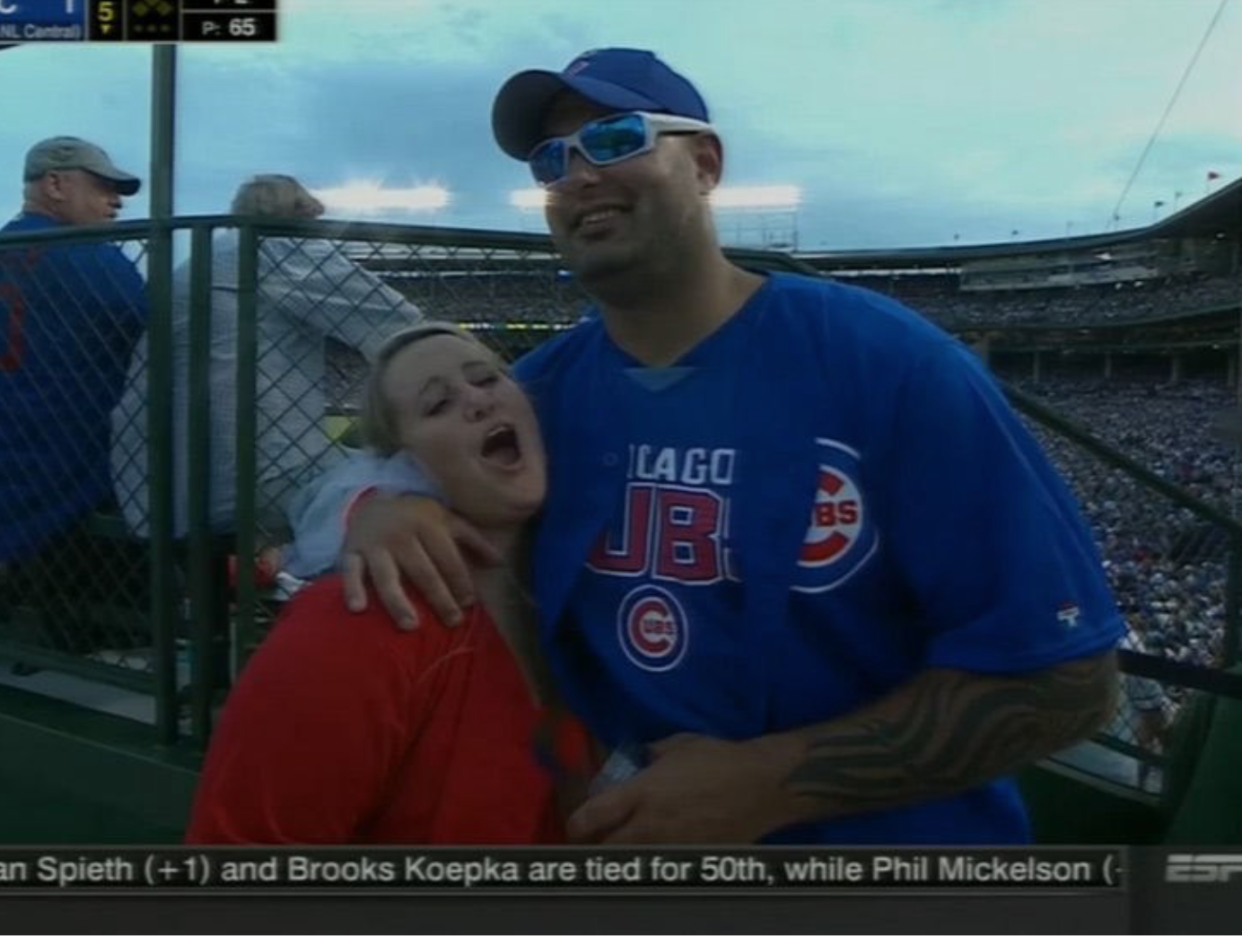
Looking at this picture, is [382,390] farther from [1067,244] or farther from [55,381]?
[1067,244]

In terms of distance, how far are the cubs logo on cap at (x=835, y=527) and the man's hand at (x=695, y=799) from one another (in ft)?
0.80

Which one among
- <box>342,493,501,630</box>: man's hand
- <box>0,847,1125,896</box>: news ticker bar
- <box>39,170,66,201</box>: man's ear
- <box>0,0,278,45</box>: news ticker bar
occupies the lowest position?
<box>0,847,1125,896</box>: news ticker bar

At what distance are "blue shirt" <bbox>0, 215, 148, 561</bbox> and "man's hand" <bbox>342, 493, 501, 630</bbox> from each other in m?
0.43

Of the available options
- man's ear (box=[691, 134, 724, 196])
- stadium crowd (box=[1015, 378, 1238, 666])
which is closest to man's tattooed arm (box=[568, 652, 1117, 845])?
stadium crowd (box=[1015, 378, 1238, 666])

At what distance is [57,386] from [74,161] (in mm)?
331

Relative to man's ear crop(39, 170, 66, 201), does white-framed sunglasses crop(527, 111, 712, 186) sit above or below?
above

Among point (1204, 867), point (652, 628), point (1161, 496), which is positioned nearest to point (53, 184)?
point (652, 628)

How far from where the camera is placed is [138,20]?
1.82m

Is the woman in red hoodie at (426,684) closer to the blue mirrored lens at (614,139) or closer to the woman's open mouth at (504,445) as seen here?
the woman's open mouth at (504,445)

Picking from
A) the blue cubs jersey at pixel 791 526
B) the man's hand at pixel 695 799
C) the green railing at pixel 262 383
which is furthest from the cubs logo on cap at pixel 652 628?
the green railing at pixel 262 383

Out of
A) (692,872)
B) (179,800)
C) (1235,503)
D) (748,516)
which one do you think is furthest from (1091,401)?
(179,800)

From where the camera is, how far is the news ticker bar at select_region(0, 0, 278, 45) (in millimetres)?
1820

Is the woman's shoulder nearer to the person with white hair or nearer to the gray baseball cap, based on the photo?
the person with white hair

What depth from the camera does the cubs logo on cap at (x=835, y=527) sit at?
177 centimetres
